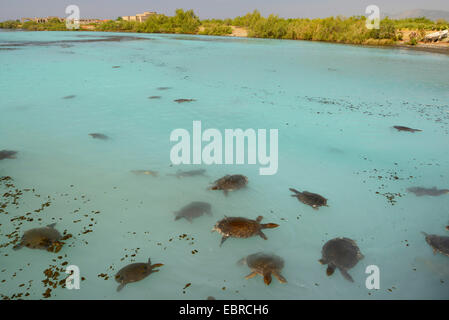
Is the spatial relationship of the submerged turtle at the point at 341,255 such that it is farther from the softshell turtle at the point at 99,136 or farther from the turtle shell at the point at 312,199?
the softshell turtle at the point at 99,136

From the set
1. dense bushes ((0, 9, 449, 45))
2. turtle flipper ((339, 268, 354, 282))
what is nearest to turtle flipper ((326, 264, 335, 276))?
turtle flipper ((339, 268, 354, 282))

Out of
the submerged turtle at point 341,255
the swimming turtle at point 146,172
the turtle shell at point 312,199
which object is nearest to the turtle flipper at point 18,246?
the swimming turtle at point 146,172

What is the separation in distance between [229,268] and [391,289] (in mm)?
2134

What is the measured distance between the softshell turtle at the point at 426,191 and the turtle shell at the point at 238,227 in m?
3.60

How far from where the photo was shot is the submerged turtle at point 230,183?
5.23 m

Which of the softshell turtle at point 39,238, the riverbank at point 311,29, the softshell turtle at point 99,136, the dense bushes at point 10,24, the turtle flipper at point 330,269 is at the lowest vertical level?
the turtle flipper at point 330,269

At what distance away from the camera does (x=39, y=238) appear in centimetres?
368

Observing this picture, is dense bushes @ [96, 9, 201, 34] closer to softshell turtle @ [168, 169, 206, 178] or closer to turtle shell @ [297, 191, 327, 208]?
softshell turtle @ [168, 169, 206, 178]

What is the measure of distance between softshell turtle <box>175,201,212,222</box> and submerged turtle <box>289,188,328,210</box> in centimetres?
180

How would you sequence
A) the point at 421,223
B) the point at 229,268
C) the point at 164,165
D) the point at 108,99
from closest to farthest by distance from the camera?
the point at 229,268 < the point at 421,223 < the point at 164,165 < the point at 108,99
